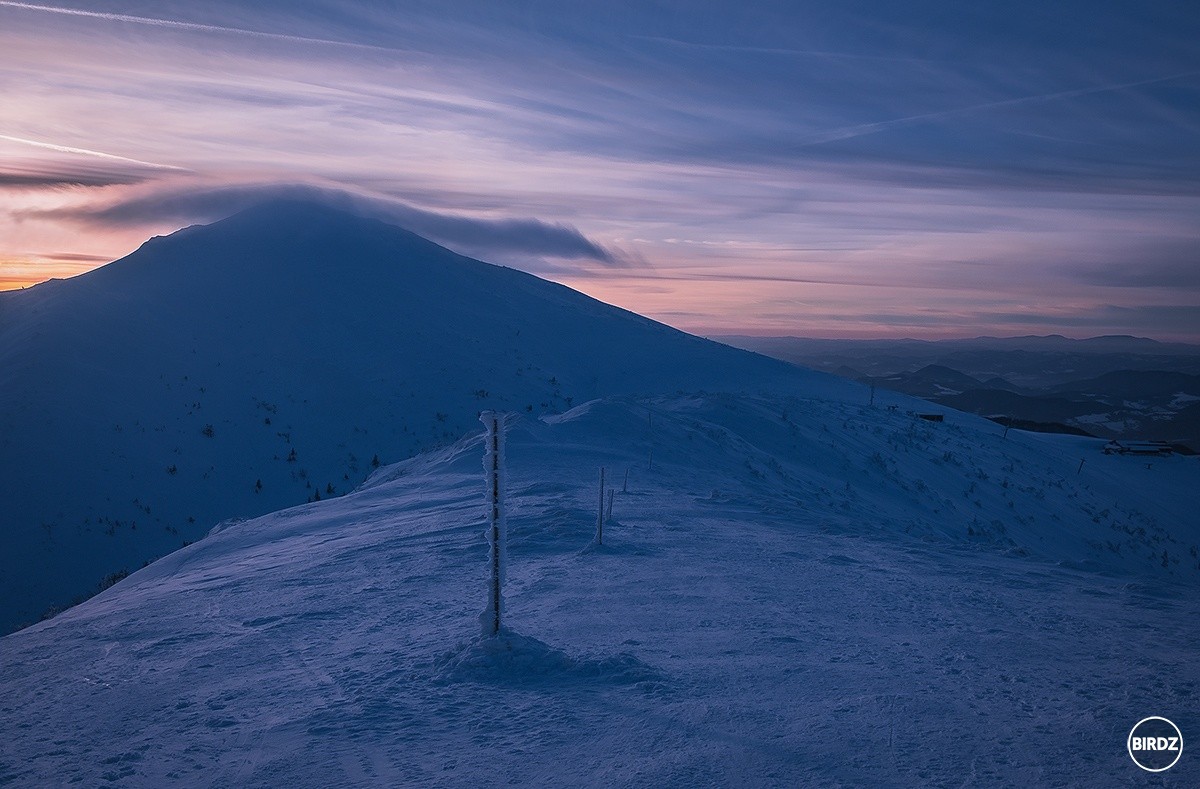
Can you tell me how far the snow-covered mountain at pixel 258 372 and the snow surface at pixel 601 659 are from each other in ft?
24.0

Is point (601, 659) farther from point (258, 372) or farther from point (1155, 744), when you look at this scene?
point (258, 372)

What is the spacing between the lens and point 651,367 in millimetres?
34500

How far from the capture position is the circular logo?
170 inches

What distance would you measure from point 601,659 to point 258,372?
2407 centimetres

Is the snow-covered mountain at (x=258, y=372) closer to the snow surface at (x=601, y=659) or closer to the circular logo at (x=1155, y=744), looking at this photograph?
the snow surface at (x=601, y=659)

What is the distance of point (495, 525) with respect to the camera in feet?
20.2

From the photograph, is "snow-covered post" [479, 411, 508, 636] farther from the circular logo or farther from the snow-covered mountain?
the snow-covered mountain

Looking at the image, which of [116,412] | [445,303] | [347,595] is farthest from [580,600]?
[445,303]

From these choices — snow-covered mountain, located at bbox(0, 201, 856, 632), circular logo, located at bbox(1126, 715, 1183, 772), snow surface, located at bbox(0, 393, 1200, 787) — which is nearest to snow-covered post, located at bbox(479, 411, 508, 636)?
snow surface, located at bbox(0, 393, 1200, 787)

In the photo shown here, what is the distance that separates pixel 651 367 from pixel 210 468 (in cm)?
1891

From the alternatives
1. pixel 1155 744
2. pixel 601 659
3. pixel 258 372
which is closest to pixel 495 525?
pixel 601 659

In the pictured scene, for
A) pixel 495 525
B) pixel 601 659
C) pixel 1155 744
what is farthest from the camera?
pixel 495 525

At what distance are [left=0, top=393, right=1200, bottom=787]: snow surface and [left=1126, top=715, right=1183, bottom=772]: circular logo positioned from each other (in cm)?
8

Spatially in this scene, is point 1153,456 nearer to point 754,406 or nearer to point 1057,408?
point 754,406
